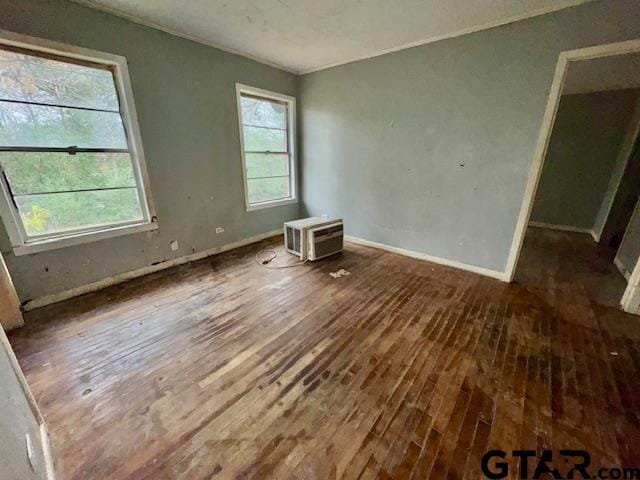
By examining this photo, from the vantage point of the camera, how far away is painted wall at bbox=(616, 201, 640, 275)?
2.85 m

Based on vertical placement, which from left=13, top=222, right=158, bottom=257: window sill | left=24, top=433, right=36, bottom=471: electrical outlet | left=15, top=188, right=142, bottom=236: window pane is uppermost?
left=15, top=188, right=142, bottom=236: window pane

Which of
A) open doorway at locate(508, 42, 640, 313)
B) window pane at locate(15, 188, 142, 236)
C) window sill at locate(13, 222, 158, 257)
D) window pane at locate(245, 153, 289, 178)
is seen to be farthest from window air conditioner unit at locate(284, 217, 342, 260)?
open doorway at locate(508, 42, 640, 313)

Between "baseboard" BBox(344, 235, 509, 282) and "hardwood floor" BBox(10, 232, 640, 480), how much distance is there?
30cm

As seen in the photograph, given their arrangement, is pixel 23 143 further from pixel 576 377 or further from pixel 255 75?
pixel 576 377

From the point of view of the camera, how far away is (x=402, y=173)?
133 inches

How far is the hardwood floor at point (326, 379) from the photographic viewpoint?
1.18 metres

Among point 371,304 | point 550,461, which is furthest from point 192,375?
point 550,461

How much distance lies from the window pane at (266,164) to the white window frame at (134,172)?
56.1 inches

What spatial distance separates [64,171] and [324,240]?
2.74m

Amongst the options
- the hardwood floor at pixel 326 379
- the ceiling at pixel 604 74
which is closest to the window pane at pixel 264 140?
the hardwood floor at pixel 326 379

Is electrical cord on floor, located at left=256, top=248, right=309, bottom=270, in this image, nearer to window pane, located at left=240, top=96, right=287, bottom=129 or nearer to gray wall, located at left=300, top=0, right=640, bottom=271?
gray wall, located at left=300, top=0, right=640, bottom=271

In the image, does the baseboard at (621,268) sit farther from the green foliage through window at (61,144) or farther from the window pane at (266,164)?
the green foliage through window at (61,144)

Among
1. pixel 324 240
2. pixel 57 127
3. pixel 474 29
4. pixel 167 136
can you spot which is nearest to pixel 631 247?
pixel 474 29

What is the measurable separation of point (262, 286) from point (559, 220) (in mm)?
6035
